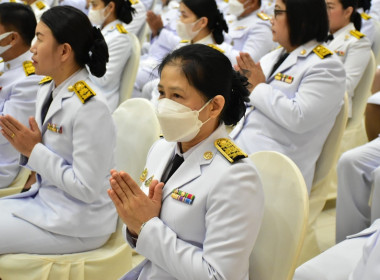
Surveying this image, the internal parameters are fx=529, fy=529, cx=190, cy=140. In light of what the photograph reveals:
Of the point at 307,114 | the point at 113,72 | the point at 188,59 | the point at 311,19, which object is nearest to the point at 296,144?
the point at 307,114

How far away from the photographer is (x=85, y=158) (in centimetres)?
168

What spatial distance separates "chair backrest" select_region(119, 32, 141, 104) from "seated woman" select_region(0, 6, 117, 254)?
3.79 feet

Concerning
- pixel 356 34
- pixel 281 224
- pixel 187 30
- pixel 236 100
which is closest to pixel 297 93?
pixel 236 100

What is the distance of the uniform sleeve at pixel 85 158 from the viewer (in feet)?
5.51

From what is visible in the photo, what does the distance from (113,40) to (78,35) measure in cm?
136

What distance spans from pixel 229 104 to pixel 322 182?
0.96m

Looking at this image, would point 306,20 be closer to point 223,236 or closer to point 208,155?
point 208,155

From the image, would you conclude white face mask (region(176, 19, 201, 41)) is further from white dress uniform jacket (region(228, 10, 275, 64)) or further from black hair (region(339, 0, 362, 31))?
black hair (region(339, 0, 362, 31))

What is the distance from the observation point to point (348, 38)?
302cm

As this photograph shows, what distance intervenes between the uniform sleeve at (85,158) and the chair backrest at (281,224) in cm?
56

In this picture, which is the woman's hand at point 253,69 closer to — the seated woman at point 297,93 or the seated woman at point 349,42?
the seated woman at point 297,93

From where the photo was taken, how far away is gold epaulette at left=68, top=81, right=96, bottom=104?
5.63ft

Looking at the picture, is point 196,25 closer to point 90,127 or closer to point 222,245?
point 90,127

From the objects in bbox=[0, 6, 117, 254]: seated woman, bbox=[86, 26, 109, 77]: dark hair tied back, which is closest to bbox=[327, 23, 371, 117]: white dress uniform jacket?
bbox=[86, 26, 109, 77]: dark hair tied back
